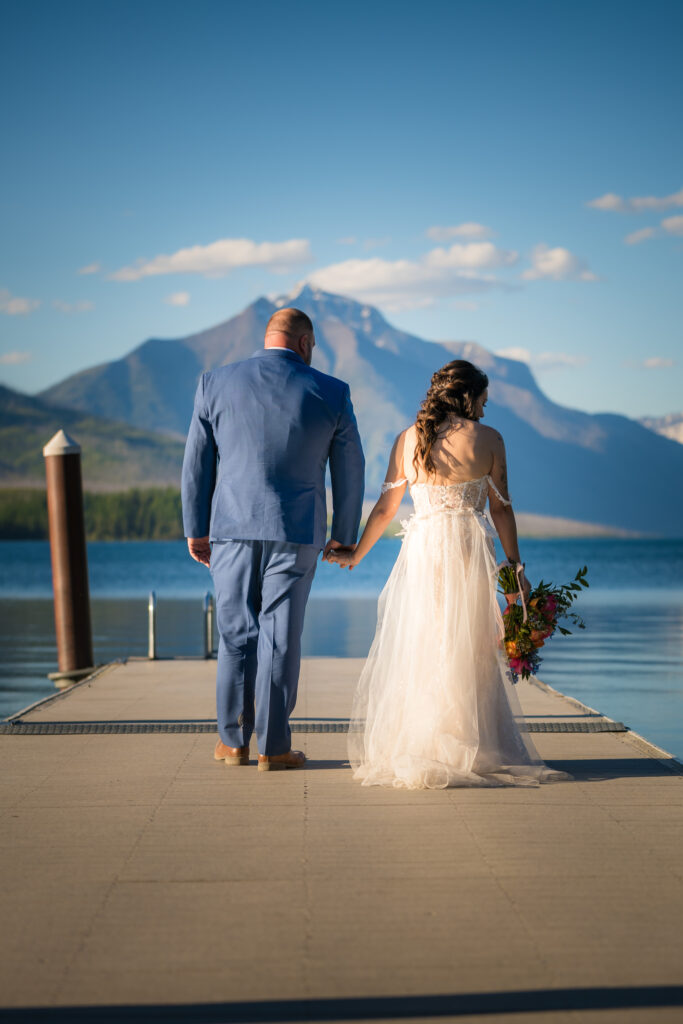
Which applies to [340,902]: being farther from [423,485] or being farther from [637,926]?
[423,485]

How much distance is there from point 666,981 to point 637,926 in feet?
1.29

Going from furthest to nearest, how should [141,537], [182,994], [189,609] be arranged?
1. [141,537]
2. [189,609]
3. [182,994]

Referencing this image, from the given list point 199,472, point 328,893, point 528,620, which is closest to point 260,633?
point 199,472

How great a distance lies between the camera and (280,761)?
17.1ft

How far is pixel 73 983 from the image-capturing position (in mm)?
2602

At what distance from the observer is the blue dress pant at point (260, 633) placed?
Answer: 508 cm

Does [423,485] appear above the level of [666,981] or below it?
above

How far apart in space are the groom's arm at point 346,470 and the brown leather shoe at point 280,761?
41.0 inches

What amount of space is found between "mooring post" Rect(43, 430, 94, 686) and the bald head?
6331 mm

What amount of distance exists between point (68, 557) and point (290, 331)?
665 cm

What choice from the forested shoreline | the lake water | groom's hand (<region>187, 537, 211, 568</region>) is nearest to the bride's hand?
groom's hand (<region>187, 537, 211, 568</region>)

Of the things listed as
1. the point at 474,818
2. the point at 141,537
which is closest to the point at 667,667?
the point at 474,818

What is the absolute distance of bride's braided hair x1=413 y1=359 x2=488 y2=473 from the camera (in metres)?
5.21

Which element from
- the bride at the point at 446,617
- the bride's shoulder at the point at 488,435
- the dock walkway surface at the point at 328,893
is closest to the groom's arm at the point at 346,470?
the bride at the point at 446,617
